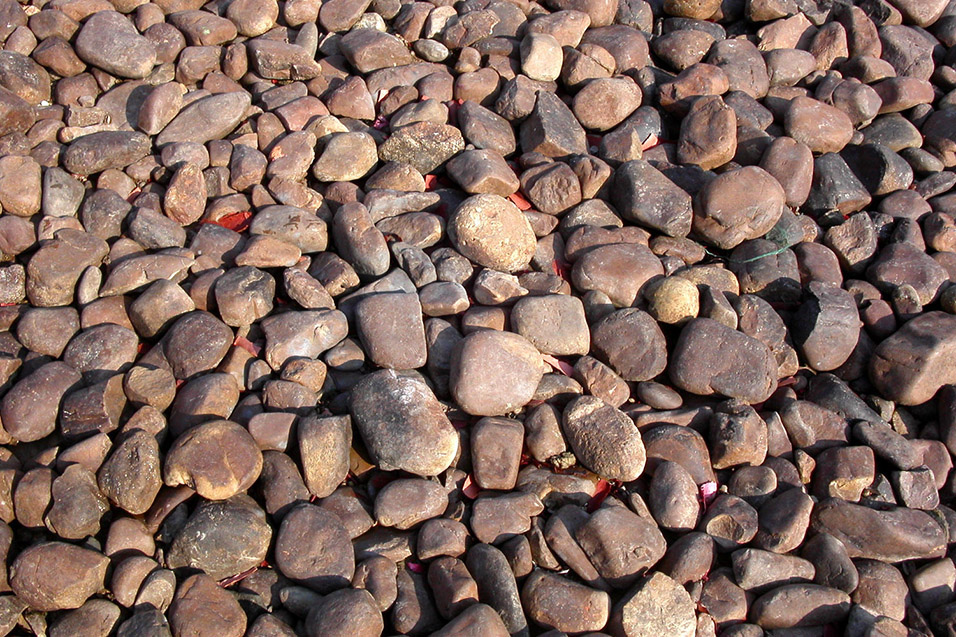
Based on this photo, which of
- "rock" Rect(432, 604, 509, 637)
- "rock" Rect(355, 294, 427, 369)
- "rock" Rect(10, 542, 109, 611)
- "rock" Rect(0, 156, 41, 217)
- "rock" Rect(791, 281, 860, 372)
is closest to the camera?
"rock" Rect(432, 604, 509, 637)

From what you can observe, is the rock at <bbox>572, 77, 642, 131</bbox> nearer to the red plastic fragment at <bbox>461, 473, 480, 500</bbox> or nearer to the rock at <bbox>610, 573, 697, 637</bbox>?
the red plastic fragment at <bbox>461, 473, 480, 500</bbox>

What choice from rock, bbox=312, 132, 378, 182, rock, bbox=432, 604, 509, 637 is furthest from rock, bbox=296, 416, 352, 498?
rock, bbox=312, 132, 378, 182

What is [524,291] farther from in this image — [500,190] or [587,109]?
[587,109]

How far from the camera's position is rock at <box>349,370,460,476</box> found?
268cm

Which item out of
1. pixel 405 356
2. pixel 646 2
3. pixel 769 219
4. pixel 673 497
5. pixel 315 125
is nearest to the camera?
pixel 673 497

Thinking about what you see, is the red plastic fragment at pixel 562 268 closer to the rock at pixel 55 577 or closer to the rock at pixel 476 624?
the rock at pixel 476 624

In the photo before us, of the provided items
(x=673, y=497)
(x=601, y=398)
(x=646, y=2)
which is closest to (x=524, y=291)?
(x=601, y=398)

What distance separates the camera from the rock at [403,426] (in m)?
2.68

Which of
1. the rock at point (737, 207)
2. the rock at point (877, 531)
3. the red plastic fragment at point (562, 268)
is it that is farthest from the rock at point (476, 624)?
the rock at point (737, 207)

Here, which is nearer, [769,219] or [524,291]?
[524,291]

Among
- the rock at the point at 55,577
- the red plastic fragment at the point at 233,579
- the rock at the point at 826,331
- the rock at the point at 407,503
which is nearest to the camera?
the rock at the point at 55,577

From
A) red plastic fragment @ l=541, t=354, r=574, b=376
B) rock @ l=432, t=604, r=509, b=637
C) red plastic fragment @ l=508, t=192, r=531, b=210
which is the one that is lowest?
rock @ l=432, t=604, r=509, b=637

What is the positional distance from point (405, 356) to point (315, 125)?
149 cm

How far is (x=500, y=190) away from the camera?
3.59 m
